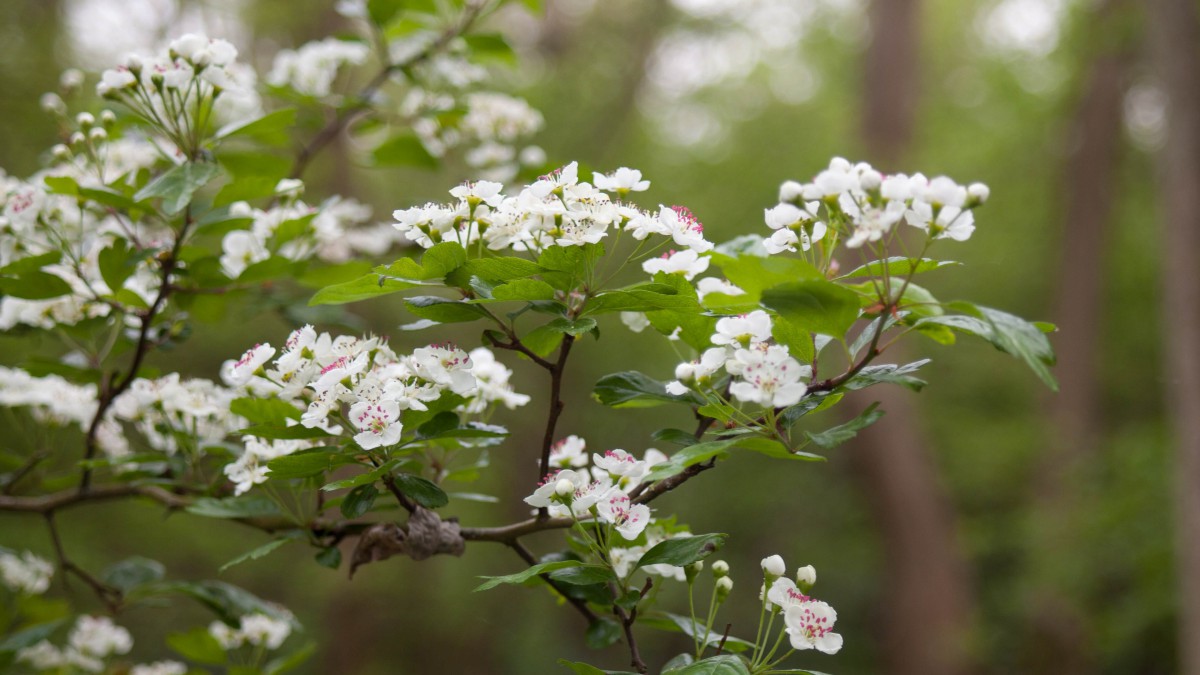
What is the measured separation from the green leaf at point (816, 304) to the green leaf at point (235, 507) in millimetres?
896

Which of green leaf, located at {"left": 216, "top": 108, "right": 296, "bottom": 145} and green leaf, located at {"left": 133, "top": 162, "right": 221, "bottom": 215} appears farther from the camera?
green leaf, located at {"left": 216, "top": 108, "right": 296, "bottom": 145}

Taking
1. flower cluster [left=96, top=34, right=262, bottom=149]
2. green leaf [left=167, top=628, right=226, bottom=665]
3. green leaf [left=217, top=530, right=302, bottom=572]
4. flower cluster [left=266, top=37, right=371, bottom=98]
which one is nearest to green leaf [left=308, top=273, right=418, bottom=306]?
green leaf [left=217, top=530, right=302, bottom=572]

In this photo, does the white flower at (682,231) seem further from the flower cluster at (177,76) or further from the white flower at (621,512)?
the flower cluster at (177,76)

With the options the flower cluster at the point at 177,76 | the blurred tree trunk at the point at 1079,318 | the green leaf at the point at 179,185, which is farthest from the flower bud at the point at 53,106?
the blurred tree trunk at the point at 1079,318

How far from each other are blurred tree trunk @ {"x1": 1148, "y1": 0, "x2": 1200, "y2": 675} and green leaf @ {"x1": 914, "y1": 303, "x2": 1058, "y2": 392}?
3.91 m

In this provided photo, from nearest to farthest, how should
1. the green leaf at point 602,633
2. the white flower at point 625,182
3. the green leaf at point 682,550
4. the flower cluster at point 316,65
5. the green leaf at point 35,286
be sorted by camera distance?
the green leaf at point 682,550
the white flower at point 625,182
the green leaf at point 602,633
the green leaf at point 35,286
the flower cluster at point 316,65

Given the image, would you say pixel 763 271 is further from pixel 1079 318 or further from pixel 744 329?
pixel 1079 318

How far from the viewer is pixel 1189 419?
4.36m

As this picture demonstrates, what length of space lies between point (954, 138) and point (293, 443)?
11.0 metres

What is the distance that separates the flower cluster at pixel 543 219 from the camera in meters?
1.18

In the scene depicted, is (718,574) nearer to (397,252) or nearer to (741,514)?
(397,252)

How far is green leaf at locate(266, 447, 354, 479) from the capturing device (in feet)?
3.92

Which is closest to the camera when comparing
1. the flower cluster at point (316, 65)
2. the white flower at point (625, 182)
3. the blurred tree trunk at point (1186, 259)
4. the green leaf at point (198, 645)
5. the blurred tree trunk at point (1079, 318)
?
the white flower at point (625, 182)

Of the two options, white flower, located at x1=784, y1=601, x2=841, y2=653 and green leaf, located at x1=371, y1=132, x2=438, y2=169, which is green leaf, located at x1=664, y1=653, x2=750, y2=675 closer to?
white flower, located at x1=784, y1=601, x2=841, y2=653
